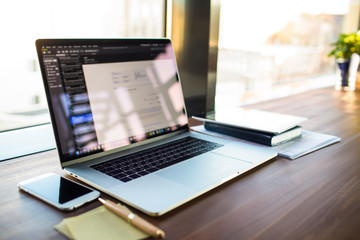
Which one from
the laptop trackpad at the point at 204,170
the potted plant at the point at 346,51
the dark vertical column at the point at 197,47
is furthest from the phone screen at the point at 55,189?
the potted plant at the point at 346,51

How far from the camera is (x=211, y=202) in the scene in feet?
2.03

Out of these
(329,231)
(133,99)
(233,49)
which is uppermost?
(233,49)

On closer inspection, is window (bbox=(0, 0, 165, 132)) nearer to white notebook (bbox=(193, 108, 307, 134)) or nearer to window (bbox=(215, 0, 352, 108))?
white notebook (bbox=(193, 108, 307, 134))

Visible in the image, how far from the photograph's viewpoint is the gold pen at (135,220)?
49cm

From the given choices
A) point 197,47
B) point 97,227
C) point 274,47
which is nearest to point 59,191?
point 97,227

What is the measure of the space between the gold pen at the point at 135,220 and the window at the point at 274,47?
4.07 feet

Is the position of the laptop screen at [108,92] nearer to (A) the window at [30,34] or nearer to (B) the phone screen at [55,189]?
(B) the phone screen at [55,189]

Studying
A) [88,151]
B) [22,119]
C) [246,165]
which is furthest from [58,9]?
[246,165]

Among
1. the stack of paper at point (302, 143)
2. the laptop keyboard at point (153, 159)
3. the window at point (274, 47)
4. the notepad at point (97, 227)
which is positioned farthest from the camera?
the window at point (274, 47)

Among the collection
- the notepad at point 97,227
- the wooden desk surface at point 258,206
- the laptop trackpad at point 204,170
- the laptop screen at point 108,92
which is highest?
the laptop screen at point 108,92

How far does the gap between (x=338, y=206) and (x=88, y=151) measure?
1.70 ft

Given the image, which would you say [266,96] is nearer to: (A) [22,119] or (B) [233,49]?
(B) [233,49]

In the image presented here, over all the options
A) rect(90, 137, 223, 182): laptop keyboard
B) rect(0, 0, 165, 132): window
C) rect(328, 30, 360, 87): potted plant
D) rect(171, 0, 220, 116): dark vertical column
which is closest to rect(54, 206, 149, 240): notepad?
rect(90, 137, 223, 182): laptop keyboard

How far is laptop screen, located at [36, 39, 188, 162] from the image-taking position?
722 mm
